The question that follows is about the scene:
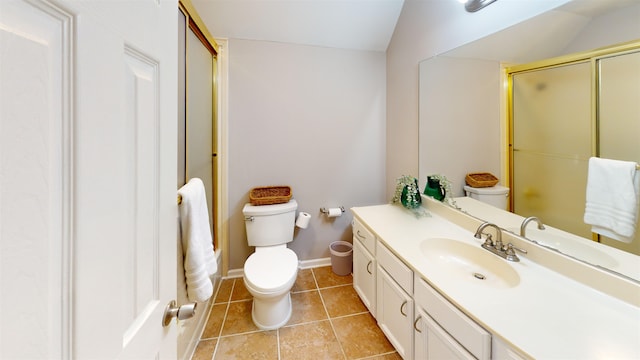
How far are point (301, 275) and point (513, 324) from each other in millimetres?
1718

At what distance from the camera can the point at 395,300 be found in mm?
1264

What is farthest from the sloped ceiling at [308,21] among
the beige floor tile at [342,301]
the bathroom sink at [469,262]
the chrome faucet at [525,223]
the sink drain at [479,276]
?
the beige floor tile at [342,301]

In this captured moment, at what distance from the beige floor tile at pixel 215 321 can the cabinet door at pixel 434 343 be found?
127cm

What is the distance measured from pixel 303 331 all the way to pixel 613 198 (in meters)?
1.69

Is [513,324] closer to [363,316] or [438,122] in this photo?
[363,316]

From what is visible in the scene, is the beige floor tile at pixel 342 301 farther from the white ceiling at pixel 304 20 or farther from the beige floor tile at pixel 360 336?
the white ceiling at pixel 304 20

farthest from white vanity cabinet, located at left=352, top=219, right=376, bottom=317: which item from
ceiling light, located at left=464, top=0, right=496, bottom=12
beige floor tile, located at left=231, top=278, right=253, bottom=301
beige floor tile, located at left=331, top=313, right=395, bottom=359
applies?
ceiling light, located at left=464, top=0, right=496, bottom=12

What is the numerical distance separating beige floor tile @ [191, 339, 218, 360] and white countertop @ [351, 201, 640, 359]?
1293 millimetres

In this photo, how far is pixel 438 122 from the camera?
1.69 metres

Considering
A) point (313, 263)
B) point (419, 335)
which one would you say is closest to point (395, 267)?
point (419, 335)

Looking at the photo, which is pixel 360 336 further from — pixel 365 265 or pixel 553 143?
pixel 553 143

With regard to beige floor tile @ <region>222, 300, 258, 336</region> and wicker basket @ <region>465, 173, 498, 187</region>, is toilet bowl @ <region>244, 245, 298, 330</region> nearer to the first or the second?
beige floor tile @ <region>222, 300, 258, 336</region>

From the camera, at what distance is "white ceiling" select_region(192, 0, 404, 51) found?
1.80 meters
